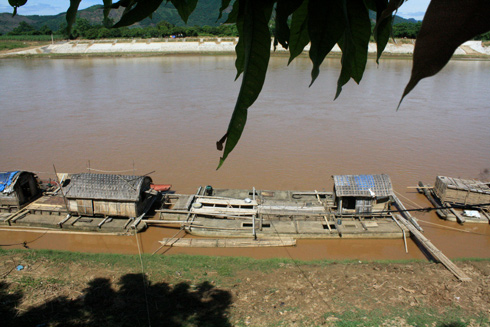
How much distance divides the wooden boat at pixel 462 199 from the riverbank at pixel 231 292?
2.37 m

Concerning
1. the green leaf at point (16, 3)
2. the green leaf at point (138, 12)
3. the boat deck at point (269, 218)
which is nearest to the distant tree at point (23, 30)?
the boat deck at point (269, 218)

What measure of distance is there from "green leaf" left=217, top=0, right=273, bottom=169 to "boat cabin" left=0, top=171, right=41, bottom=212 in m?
10.6

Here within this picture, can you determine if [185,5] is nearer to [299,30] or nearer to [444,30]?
[299,30]

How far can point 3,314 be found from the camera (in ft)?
17.2

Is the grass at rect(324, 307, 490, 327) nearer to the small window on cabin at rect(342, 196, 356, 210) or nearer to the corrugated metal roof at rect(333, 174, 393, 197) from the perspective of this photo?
the corrugated metal roof at rect(333, 174, 393, 197)

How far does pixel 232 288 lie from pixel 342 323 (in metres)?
2.05

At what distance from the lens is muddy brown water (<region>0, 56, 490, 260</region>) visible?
8.65 meters

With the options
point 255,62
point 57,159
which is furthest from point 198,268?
point 57,159

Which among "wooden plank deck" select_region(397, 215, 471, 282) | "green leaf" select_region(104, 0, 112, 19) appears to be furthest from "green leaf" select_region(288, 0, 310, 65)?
"wooden plank deck" select_region(397, 215, 471, 282)

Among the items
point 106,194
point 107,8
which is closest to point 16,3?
point 107,8

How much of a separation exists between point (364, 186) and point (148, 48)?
4371 cm

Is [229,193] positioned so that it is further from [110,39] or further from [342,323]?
[110,39]

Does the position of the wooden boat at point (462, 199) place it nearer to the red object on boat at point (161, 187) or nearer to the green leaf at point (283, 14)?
the red object on boat at point (161, 187)

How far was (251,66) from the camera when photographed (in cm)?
58
